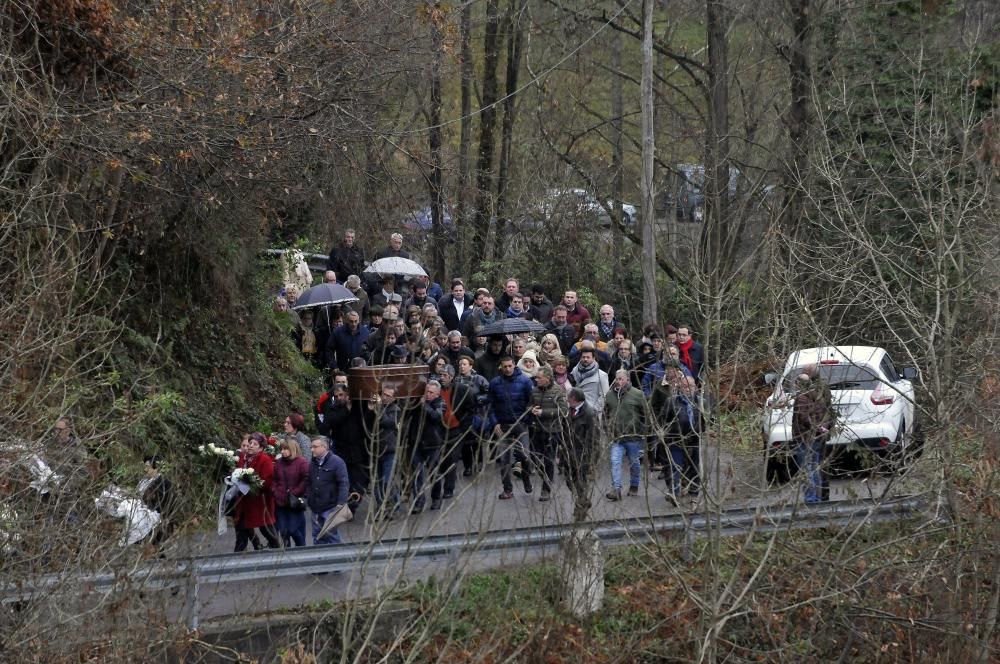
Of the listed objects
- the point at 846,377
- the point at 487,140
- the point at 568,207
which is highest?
the point at 487,140

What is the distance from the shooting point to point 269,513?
45.1 feet

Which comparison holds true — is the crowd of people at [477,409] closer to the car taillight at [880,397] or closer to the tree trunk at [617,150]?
the car taillight at [880,397]

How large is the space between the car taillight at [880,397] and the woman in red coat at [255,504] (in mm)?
7784

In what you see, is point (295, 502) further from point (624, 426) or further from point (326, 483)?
point (624, 426)

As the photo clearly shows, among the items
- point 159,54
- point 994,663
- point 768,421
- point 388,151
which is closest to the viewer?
point 768,421

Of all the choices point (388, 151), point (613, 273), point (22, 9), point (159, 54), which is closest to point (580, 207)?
point (613, 273)

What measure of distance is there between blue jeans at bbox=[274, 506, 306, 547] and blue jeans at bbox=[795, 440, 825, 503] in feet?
17.3

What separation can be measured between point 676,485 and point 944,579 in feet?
9.93

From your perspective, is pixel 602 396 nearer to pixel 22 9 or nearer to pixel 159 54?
pixel 159 54

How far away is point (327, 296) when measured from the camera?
19.6 meters

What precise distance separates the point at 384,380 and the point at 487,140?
17.8 meters

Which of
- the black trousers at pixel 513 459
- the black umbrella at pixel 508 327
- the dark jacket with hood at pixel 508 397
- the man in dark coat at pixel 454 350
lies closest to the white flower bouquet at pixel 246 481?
the black trousers at pixel 513 459

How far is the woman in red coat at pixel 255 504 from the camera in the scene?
13.7 metres

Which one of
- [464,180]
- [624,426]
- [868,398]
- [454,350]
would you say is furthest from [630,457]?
[464,180]
